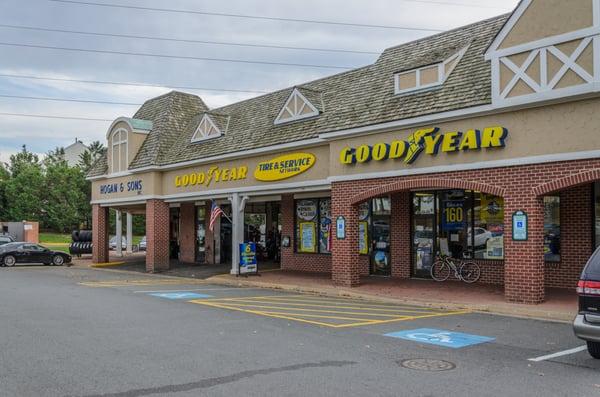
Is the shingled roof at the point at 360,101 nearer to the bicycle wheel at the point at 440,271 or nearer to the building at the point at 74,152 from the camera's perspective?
the bicycle wheel at the point at 440,271

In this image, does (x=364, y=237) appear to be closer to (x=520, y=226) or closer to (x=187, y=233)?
(x=520, y=226)

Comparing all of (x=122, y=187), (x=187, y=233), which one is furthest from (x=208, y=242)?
(x=122, y=187)

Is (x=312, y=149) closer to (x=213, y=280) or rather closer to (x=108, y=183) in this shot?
(x=213, y=280)

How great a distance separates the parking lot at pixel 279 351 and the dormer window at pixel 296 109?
8691 millimetres

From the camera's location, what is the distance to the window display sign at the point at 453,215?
18000 mm

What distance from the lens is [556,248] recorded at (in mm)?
15758

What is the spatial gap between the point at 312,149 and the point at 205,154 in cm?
657

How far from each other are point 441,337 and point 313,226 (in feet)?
45.4

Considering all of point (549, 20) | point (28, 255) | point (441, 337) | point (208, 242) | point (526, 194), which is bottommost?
point (441, 337)

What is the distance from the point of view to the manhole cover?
7.51m

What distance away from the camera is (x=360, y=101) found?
1822cm

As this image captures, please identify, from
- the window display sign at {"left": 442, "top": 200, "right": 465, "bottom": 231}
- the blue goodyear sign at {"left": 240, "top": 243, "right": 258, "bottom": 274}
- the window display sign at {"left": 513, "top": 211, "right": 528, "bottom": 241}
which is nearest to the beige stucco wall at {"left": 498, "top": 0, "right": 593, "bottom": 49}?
the window display sign at {"left": 513, "top": 211, "right": 528, "bottom": 241}

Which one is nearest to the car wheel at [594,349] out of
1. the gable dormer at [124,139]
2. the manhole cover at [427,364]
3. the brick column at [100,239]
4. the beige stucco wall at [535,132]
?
the manhole cover at [427,364]

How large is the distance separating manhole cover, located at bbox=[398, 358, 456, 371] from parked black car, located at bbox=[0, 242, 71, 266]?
2852cm
